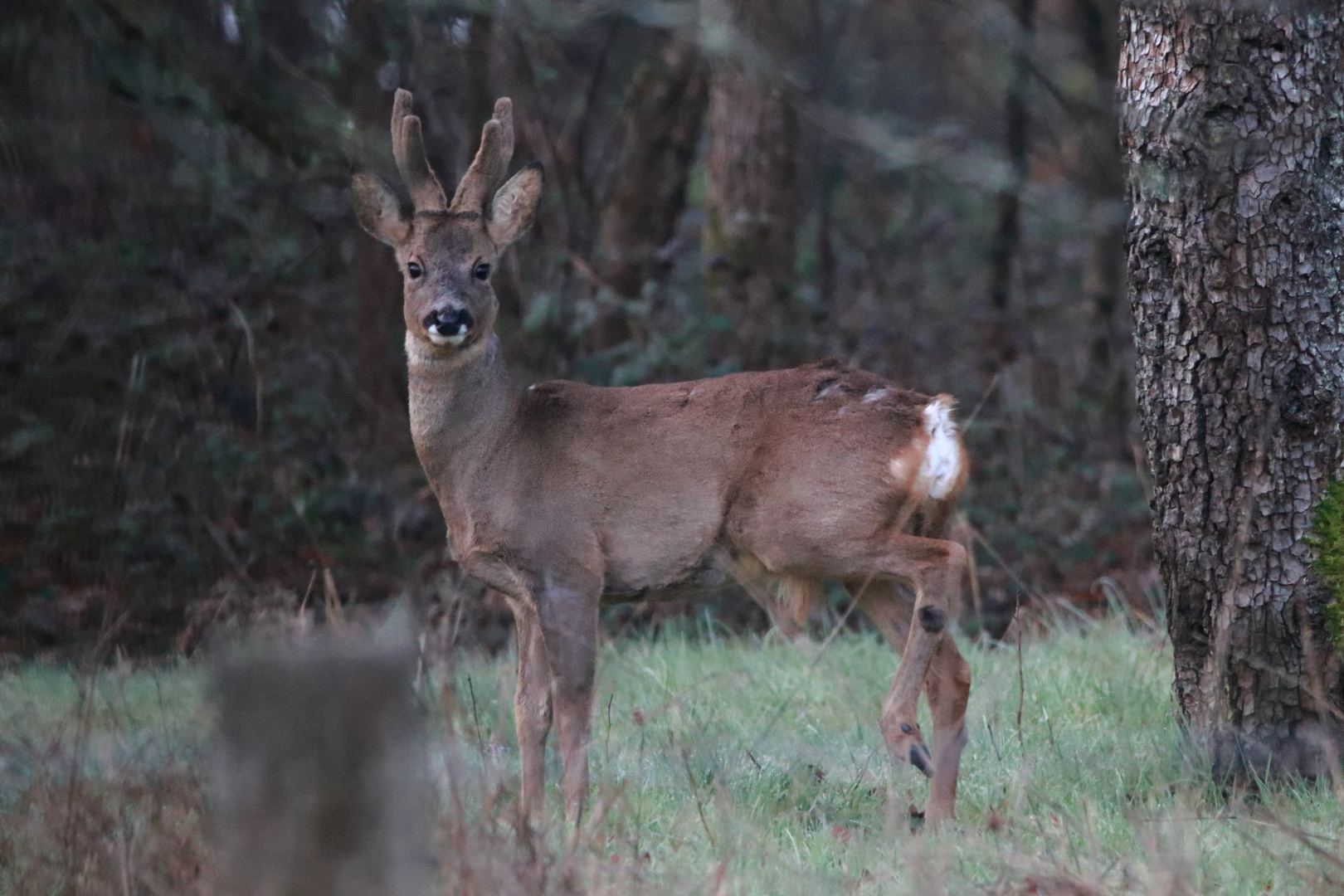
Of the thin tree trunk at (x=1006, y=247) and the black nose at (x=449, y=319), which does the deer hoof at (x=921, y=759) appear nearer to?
the black nose at (x=449, y=319)

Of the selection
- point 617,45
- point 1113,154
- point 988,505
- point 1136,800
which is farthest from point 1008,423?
point 1113,154

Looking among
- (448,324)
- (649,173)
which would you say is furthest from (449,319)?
(649,173)

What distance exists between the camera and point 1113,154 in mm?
3027

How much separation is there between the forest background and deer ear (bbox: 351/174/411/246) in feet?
0.93

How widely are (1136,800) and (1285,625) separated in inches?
25.1

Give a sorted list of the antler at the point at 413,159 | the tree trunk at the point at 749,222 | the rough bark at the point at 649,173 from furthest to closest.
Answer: the rough bark at the point at 649,173 < the tree trunk at the point at 749,222 < the antler at the point at 413,159

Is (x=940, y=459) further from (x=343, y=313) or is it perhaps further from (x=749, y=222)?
(x=343, y=313)

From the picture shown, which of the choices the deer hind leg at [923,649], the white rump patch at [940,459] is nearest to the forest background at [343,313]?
the white rump patch at [940,459]

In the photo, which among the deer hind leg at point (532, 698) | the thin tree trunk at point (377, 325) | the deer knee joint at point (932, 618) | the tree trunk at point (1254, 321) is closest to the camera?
the tree trunk at point (1254, 321)

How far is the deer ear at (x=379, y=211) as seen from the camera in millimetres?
5164

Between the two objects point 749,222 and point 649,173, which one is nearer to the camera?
point 749,222

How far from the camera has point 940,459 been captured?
192 inches

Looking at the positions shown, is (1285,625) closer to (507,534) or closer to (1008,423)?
(507,534)

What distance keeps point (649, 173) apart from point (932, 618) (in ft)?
21.1
